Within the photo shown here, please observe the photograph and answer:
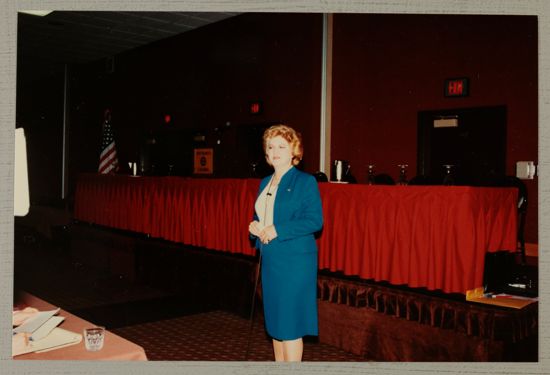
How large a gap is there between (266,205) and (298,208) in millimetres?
182

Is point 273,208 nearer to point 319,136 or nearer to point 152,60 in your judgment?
point 319,136

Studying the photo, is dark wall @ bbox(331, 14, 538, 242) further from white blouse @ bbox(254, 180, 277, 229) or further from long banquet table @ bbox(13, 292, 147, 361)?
long banquet table @ bbox(13, 292, 147, 361)

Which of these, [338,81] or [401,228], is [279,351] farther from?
[338,81]

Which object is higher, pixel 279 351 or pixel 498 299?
pixel 498 299

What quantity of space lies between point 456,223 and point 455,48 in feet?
9.11

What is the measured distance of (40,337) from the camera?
4.66 feet

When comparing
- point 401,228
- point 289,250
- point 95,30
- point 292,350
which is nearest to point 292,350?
point 292,350

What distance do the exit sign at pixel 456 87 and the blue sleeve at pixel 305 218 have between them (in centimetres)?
313

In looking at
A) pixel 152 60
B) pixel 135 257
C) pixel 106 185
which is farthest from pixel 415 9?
pixel 152 60

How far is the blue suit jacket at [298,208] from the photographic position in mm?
2283

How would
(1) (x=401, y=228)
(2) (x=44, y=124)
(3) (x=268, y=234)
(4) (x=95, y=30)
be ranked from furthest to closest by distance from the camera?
1. (2) (x=44, y=124)
2. (4) (x=95, y=30)
3. (1) (x=401, y=228)
4. (3) (x=268, y=234)

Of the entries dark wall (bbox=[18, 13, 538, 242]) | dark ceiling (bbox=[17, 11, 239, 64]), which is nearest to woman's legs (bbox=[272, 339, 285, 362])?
dark wall (bbox=[18, 13, 538, 242])

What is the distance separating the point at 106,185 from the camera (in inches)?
231

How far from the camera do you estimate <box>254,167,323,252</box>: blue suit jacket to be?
2283mm
